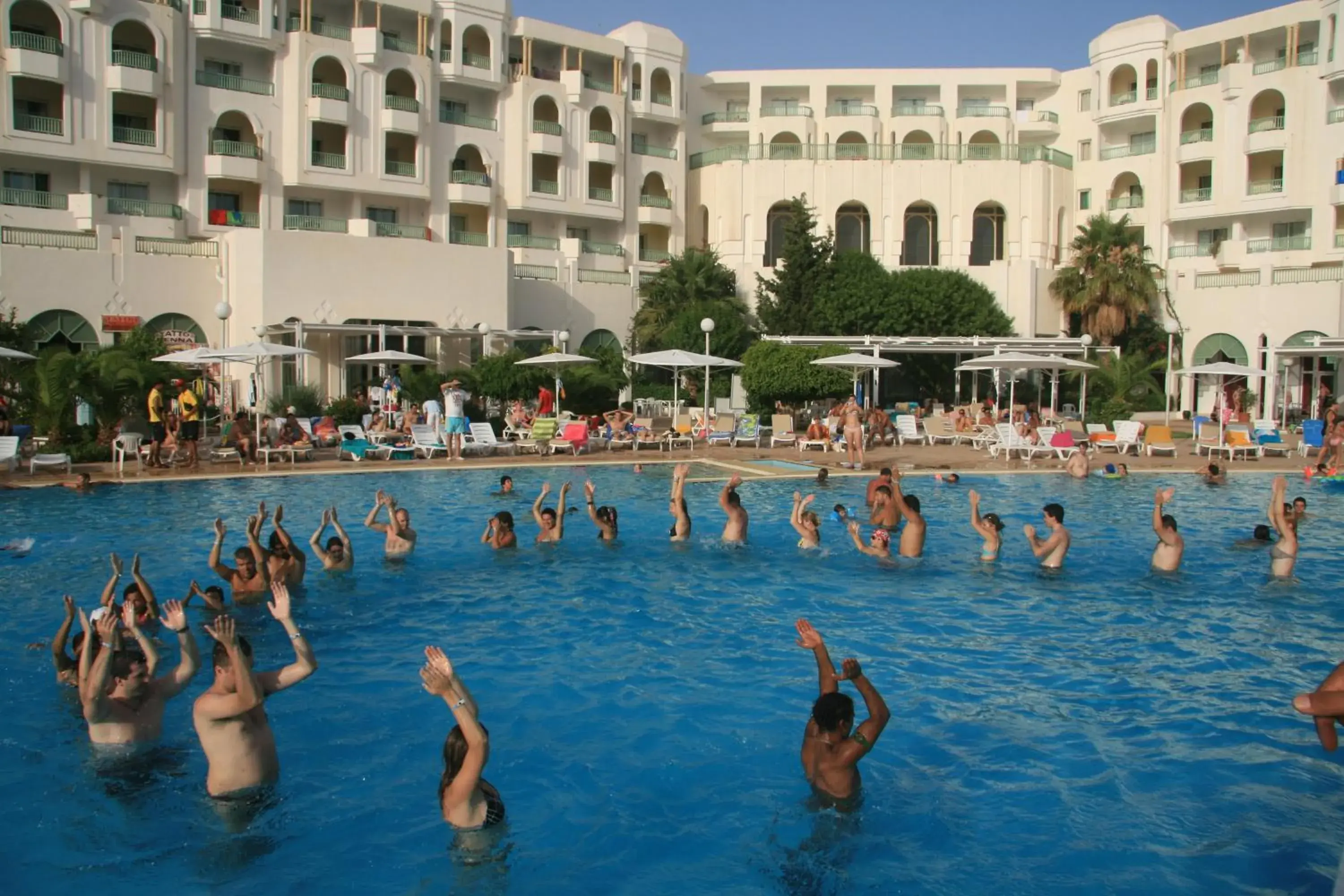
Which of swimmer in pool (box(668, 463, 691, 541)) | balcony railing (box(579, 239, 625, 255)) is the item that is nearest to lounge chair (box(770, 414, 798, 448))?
swimmer in pool (box(668, 463, 691, 541))

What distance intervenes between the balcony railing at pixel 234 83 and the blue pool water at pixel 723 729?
23.9 meters

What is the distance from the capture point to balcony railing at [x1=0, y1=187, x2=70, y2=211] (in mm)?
30000

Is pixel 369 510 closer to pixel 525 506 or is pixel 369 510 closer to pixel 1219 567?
pixel 525 506

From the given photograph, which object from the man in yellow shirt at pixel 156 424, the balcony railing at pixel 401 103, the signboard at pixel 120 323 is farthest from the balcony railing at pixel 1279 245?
the signboard at pixel 120 323

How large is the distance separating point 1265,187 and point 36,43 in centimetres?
3731

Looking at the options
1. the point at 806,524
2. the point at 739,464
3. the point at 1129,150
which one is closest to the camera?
the point at 806,524

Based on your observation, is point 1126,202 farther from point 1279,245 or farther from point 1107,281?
point 1279,245

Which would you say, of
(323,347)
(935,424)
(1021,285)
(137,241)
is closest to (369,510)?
(935,424)

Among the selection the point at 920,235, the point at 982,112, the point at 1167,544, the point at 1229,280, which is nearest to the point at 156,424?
the point at 1167,544

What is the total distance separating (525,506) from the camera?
16.1 metres

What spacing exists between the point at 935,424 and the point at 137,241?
2114cm

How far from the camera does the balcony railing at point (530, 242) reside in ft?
127

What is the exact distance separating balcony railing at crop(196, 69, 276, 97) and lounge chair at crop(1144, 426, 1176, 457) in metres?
26.8

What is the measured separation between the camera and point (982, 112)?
45.0 meters
